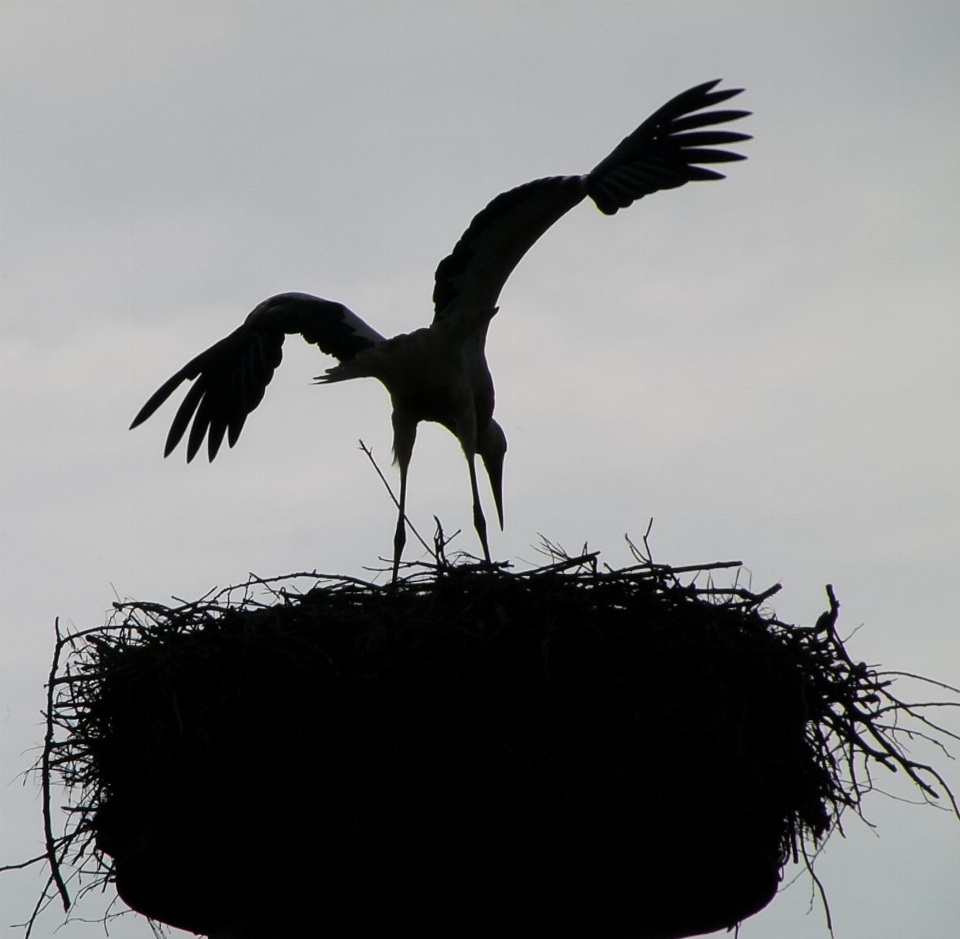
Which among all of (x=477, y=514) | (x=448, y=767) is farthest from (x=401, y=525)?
(x=448, y=767)

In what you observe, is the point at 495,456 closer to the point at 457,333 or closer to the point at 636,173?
the point at 457,333

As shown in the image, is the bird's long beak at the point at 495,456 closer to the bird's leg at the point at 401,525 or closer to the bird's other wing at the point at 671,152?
the bird's leg at the point at 401,525

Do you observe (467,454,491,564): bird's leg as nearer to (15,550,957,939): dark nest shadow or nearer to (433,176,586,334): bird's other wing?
(433,176,586,334): bird's other wing

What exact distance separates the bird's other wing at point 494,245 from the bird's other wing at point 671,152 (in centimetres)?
14

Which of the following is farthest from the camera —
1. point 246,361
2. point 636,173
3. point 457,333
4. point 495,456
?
point 495,456

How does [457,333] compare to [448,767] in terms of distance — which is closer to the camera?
[448,767]

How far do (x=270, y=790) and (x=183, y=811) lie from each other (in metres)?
0.27

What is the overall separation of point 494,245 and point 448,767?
2.73 m

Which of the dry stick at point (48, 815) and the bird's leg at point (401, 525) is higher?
the bird's leg at point (401, 525)

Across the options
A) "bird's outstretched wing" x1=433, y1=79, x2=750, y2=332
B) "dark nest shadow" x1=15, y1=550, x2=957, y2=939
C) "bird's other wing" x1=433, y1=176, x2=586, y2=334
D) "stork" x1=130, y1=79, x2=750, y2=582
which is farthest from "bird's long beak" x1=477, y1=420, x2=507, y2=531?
"dark nest shadow" x1=15, y1=550, x2=957, y2=939

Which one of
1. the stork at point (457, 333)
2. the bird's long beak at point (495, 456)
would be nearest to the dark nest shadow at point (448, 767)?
the stork at point (457, 333)

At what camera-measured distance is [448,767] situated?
3.98 meters

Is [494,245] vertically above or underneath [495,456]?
above

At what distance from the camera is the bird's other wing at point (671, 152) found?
5.81 m
